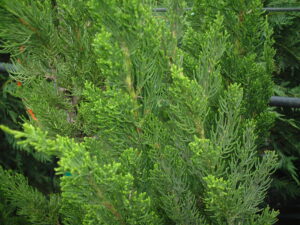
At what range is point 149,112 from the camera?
147cm

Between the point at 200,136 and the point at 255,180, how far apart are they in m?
0.38

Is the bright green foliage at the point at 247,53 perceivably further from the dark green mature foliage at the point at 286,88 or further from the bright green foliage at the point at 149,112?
the dark green mature foliage at the point at 286,88

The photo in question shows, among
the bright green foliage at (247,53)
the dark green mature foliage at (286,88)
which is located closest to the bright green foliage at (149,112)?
the bright green foliage at (247,53)

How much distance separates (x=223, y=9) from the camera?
5.37 ft

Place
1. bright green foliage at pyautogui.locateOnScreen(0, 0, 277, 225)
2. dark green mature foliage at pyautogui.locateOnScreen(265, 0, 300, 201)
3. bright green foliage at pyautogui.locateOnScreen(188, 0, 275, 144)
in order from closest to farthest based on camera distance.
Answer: bright green foliage at pyautogui.locateOnScreen(0, 0, 277, 225)
bright green foliage at pyautogui.locateOnScreen(188, 0, 275, 144)
dark green mature foliage at pyautogui.locateOnScreen(265, 0, 300, 201)

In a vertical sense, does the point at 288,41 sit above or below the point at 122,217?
above

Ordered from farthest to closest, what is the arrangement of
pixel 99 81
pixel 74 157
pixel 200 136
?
pixel 99 81 < pixel 200 136 < pixel 74 157

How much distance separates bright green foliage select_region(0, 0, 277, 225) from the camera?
129 cm

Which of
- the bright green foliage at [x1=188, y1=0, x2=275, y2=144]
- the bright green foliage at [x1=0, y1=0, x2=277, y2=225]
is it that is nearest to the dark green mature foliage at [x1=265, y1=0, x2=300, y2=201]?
the bright green foliage at [x1=188, y1=0, x2=275, y2=144]

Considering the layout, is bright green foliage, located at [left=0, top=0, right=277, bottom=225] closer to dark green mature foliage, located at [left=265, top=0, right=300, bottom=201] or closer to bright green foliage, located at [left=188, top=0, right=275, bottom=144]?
bright green foliage, located at [left=188, top=0, right=275, bottom=144]

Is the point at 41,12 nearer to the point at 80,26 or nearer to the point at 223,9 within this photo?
the point at 80,26

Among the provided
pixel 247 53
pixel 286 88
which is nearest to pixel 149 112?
pixel 247 53

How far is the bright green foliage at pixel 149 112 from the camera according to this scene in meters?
1.29

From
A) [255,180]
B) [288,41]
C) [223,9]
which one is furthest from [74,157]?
[288,41]
